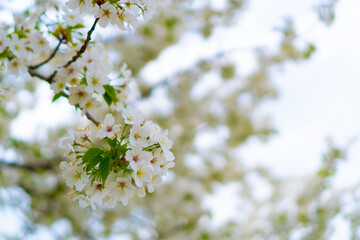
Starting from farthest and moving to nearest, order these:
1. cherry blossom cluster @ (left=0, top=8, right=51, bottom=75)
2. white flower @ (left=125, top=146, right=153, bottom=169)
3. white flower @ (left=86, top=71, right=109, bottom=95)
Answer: cherry blossom cluster @ (left=0, top=8, right=51, bottom=75)
white flower @ (left=86, top=71, right=109, bottom=95)
white flower @ (left=125, top=146, right=153, bottom=169)

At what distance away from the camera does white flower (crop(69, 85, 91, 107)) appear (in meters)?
1.62

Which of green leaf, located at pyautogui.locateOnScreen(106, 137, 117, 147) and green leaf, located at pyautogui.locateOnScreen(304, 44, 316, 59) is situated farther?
green leaf, located at pyautogui.locateOnScreen(304, 44, 316, 59)

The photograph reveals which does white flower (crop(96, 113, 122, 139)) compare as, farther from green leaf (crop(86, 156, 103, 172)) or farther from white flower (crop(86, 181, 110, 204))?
white flower (crop(86, 181, 110, 204))

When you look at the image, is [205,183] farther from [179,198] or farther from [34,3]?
[34,3]

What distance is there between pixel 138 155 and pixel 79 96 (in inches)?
22.1

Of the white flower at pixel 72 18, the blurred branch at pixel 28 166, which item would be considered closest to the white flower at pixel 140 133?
the white flower at pixel 72 18

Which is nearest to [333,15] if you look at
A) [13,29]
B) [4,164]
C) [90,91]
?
[90,91]

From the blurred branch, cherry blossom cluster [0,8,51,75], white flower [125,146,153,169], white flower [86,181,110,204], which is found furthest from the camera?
the blurred branch

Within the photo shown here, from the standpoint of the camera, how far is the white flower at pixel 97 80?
1621 mm

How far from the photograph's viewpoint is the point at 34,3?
9.28 ft

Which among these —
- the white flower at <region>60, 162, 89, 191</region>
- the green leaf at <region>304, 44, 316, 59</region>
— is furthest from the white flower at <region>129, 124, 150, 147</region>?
the green leaf at <region>304, 44, 316, 59</region>

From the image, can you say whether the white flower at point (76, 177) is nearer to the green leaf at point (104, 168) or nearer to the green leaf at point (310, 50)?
the green leaf at point (104, 168)

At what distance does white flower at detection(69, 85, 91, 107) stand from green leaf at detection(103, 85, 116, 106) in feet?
0.40

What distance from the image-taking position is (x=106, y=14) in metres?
1.33
